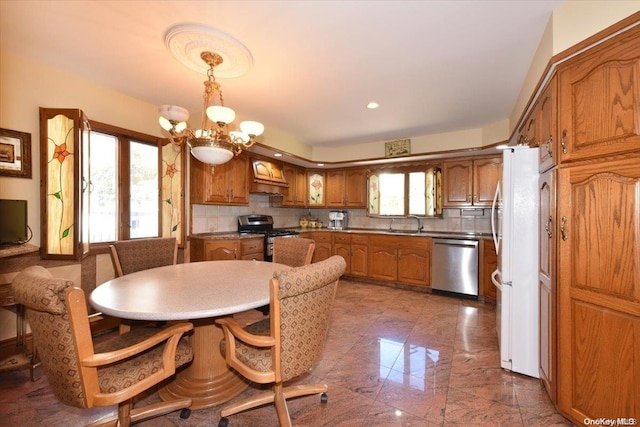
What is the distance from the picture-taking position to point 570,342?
150cm

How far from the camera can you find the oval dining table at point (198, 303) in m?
1.27

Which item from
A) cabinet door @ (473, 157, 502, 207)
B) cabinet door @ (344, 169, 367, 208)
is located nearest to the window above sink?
cabinet door @ (344, 169, 367, 208)

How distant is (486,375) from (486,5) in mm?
2489

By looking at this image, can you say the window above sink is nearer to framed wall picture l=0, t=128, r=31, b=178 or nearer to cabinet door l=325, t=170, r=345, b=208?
cabinet door l=325, t=170, r=345, b=208

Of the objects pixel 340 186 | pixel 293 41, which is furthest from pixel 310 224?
pixel 293 41

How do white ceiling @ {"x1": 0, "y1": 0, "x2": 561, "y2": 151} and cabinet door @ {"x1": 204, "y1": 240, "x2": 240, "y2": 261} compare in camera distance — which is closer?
white ceiling @ {"x1": 0, "y1": 0, "x2": 561, "y2": 151}

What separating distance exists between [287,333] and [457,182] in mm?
3831

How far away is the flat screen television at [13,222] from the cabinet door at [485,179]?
5053mm

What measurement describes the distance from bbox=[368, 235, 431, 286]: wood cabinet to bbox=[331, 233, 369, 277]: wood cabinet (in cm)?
11

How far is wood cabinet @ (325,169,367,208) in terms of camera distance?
5.03 meters

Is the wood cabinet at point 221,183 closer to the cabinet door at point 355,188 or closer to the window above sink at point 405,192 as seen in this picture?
the cabinet door at point 355,188

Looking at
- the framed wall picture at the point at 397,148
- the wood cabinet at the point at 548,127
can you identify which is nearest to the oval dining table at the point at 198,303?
the wood cabinet at the point at 548,127

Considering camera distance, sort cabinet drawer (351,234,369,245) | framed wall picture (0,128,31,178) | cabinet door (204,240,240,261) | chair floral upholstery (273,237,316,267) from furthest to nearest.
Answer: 1. cabinet drawer (351,234,369,245)
2. cabinet door (204,240,240,261)
3. chair floral upholstery (273,237,316,267)
4. framed wall picture (0,128,31,178)

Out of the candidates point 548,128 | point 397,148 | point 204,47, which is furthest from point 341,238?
point 204,47
